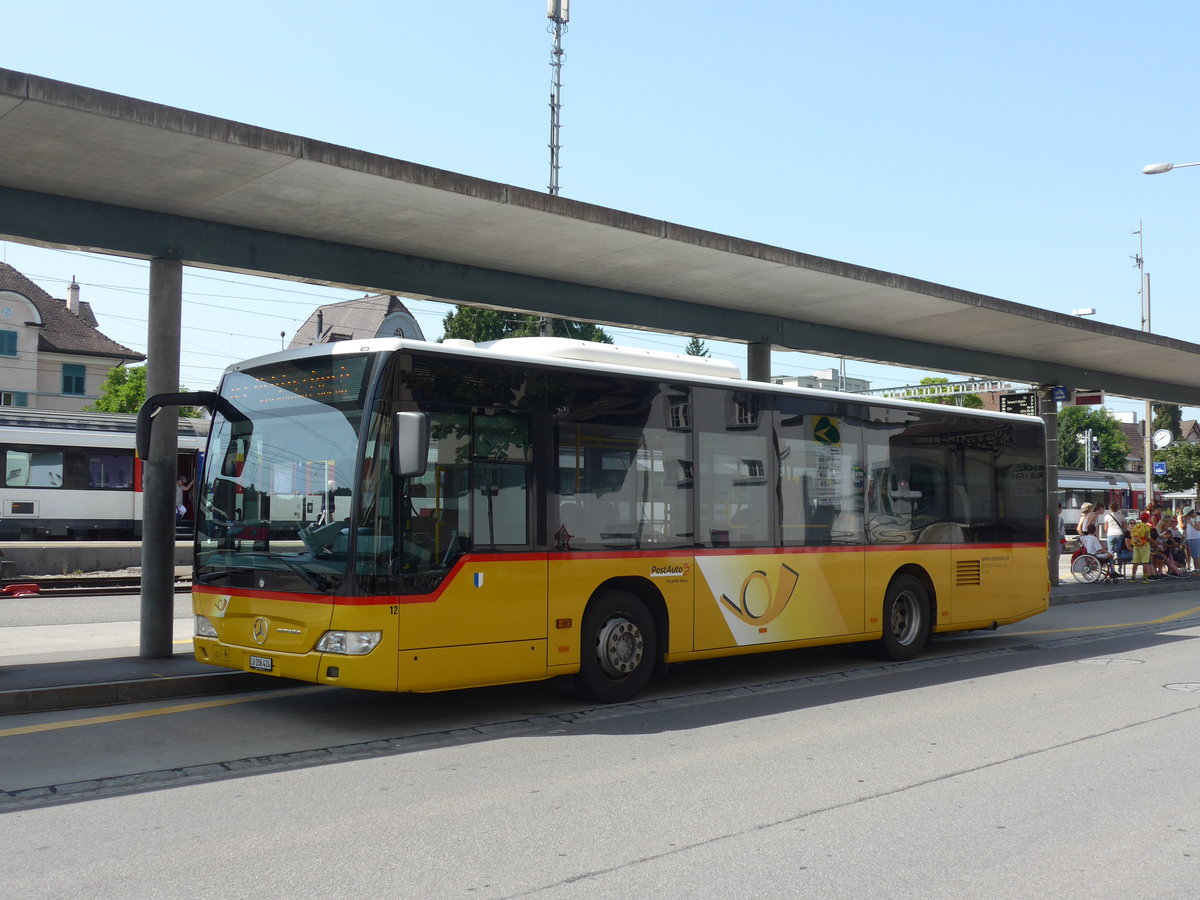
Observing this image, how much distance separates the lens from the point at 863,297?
16.4m

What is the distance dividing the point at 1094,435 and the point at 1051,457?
273ft

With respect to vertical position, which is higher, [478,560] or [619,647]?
[478,560]

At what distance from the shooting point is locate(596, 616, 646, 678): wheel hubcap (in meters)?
9.77

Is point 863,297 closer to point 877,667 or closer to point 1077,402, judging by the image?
point 877,667

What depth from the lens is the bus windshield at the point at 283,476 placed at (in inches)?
335

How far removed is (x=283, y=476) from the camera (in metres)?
8.92

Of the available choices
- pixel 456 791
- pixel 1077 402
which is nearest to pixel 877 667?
pixel 456 791

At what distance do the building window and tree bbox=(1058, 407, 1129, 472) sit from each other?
7658 centimetres

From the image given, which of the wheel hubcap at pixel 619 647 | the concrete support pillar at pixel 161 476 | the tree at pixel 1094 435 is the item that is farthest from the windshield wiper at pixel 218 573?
the tree at pixel 1094 435

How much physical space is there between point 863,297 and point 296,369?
969cm

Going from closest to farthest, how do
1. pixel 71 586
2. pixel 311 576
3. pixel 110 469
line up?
pixel 311 576, pixel 71 586, pixel 110 469

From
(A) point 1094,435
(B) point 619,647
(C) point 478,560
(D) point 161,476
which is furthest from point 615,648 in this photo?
(A) point 1094,435

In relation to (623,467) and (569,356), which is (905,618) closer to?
(623,467)

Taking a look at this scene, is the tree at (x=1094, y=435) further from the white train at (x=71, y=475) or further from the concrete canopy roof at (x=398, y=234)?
the concrete canopy roof at (x=398, y=234)
